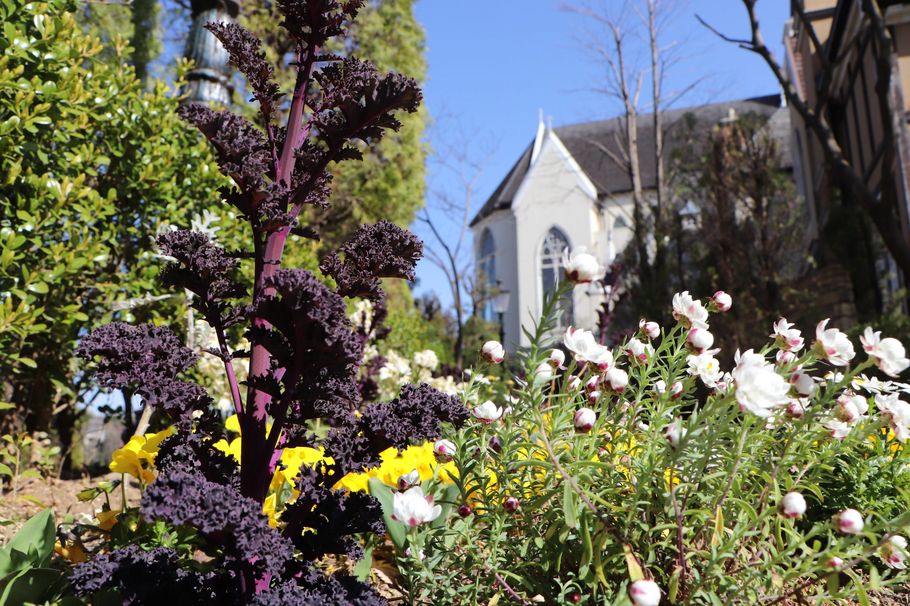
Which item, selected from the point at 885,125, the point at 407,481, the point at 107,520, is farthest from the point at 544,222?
the point at 407,481

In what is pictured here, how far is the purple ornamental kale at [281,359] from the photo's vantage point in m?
1.33

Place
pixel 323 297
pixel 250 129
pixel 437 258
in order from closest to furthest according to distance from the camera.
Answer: pixel 323 297 < pixel 250 129 < pixel 437 258

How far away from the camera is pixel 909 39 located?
11125mm

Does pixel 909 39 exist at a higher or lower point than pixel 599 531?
higher

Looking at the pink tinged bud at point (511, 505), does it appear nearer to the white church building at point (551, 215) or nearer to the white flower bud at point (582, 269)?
the white flower bud at point (582, 269)

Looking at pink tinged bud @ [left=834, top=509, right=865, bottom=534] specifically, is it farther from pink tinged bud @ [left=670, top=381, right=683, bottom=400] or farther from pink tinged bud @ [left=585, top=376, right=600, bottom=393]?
pink tinged bud @ [left=585, top=376, right=600, bottom=393]

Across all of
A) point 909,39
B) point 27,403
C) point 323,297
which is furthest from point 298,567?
point 909,39

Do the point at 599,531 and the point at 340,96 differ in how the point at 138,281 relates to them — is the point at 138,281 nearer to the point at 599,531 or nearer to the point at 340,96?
the point at 340,96

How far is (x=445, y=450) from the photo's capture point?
66.3 inches

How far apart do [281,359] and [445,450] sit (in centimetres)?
51

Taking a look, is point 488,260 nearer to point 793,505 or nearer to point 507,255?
point 507,255

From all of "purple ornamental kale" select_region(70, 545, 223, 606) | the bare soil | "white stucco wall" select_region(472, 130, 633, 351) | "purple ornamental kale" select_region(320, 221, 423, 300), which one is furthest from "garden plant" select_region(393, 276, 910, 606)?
"white stucco wall" select_region(472, 130, 633, 351)

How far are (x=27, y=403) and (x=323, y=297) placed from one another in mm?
3610

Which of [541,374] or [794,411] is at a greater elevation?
[541,374]
